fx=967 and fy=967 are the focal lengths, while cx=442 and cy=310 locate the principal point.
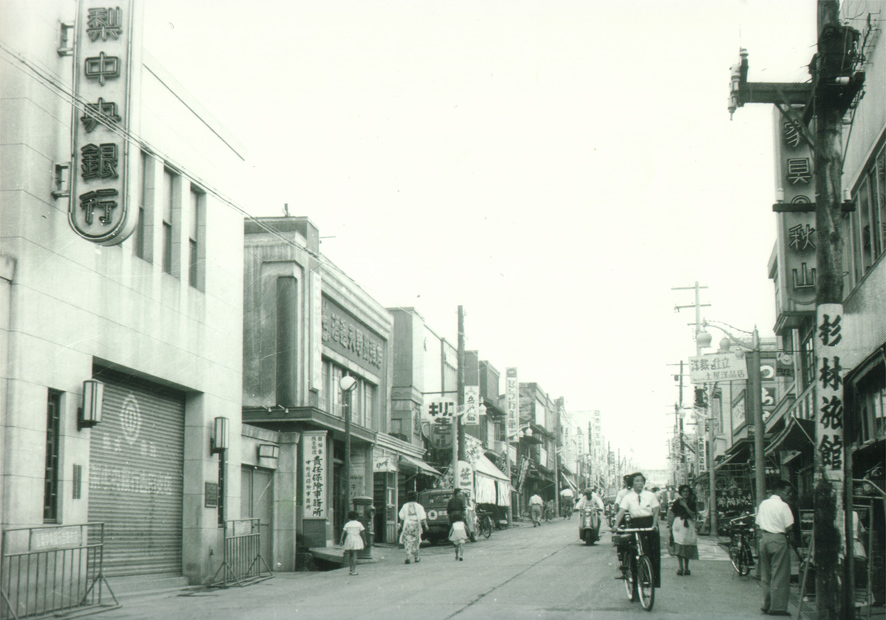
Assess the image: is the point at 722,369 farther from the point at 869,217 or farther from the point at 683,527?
the point at 869,217

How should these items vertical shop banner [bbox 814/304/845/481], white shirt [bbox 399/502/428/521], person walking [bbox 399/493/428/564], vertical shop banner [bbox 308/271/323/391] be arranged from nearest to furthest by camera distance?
vertical shop banner [bbox 814/304/845/481]
person walking [bbox 399/493/428/564]
white shirt [bbox 399/502/428/521]
vertical shop banner [bbox 308/271/323/391]

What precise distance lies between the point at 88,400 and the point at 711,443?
2948 centimetres

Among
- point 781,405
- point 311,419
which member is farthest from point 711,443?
point 311,419

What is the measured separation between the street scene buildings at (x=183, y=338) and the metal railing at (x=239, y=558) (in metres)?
0.06

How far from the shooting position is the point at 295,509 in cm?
2450

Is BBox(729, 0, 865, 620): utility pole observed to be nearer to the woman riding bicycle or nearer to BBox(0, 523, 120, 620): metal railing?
the woman riding bicycle

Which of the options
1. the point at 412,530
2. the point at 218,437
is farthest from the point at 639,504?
the point at 412,530

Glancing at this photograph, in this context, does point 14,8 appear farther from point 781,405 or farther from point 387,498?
point 781,405

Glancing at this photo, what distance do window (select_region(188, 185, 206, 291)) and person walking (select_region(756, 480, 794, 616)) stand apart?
38.3 feet

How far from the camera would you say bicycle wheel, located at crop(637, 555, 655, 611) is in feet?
39.6

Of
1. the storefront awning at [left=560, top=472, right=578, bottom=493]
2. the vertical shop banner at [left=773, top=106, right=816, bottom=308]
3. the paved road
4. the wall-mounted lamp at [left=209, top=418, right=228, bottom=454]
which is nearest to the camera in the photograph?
the paved road

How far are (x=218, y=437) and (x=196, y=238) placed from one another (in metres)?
4.03

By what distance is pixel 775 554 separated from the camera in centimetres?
1203

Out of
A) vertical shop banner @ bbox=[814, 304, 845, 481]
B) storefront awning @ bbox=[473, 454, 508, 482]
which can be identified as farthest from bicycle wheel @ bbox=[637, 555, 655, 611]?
storefront awning @ bbox=[473, 454, 508, 482]
